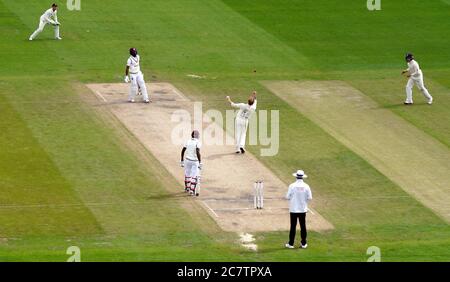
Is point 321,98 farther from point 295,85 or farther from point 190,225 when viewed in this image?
point 190,225

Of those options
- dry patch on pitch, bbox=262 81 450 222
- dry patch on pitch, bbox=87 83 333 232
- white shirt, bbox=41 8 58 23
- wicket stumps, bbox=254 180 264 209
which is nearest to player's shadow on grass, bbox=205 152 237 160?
dry patch on pitch, bbox=87 83 333 232

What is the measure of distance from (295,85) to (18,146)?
13.7m

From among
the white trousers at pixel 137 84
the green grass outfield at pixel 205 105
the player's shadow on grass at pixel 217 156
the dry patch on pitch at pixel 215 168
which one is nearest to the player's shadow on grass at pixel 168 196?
the green grass outfield at pixel 205 105

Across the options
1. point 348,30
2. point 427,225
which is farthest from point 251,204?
point 348,30

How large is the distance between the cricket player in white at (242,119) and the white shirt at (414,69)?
28.5 ft

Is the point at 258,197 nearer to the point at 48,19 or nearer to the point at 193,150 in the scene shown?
the point at 193,150

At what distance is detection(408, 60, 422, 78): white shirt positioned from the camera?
5244 cm

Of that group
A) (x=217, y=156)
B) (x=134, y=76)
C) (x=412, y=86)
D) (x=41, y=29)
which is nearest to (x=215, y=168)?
(x=217, y=156)

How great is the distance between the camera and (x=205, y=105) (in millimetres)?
51656

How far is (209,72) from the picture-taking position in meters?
56.9

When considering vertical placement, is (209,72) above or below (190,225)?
above

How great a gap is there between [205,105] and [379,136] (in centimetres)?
693
